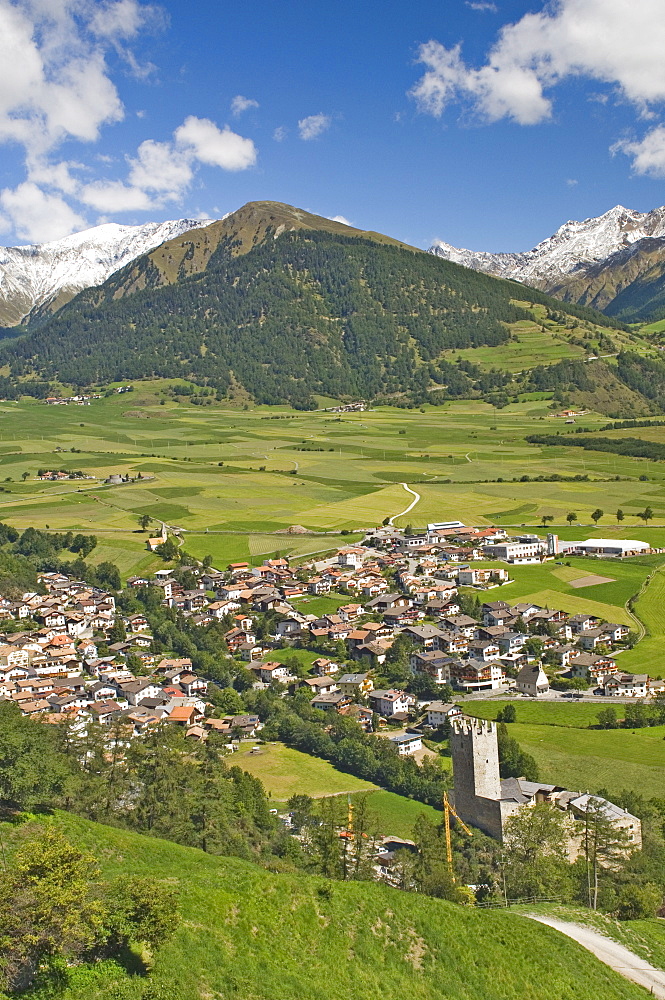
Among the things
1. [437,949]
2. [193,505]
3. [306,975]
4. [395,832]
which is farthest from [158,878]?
[193,505]

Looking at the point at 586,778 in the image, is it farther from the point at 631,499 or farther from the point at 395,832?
the point at 631,499

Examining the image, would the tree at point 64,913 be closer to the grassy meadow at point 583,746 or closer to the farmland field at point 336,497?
the grassy meadow at point 583,746

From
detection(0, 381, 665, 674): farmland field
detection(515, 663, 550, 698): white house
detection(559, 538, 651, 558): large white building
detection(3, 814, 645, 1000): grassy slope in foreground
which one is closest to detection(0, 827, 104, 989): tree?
detection(3, 814, 645, 1000): grassy slope in foreground

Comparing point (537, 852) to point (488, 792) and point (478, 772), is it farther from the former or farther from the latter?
point (478, 772)

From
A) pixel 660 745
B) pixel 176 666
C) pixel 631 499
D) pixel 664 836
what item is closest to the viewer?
pixel 664 836

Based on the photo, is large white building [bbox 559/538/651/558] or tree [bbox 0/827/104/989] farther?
large white building [bbox 559/538/651/558]

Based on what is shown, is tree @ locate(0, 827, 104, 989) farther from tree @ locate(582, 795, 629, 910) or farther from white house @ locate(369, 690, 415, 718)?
white house @ locate(369, 690, 415, 718)

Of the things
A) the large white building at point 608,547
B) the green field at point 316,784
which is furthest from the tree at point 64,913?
the large white building at point 608,547
